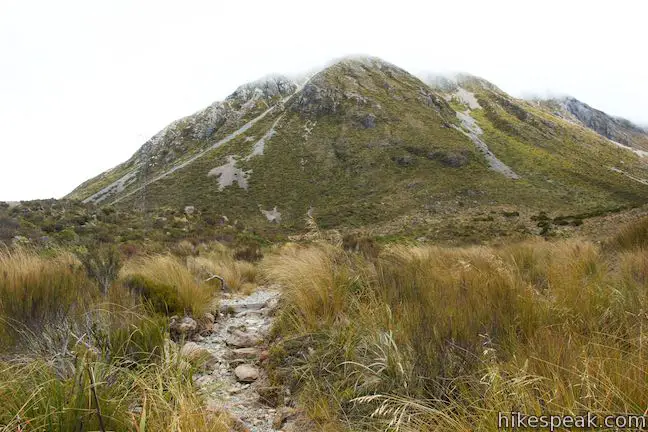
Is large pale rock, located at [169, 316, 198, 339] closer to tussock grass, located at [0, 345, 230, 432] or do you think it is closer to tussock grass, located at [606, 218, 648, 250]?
tussock grass, located at [0, 345, 230, 432]

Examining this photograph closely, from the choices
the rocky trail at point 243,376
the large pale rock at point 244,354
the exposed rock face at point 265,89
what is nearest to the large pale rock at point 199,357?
the rocky trail at point 243,376

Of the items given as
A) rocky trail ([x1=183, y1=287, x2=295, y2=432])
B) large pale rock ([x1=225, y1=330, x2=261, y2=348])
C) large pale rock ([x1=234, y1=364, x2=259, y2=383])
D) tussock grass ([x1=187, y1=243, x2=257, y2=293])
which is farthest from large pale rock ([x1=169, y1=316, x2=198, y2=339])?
tussock grass ([x1=187, y1=243, x2=257, y2=293])

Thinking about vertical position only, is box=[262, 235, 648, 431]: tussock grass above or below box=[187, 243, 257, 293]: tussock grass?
above

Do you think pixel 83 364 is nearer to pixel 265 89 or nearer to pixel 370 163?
pixel 370 163

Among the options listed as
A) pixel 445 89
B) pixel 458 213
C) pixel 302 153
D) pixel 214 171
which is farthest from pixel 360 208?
pixel 445 89

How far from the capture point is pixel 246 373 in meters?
3.20

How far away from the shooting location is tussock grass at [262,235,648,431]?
151 centimetres

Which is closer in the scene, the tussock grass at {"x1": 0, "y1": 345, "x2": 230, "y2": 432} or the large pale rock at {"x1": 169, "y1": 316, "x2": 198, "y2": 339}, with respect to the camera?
the tussock grass at {"x1": 0, "y1": 345, "x2": 230, "y2": 432}

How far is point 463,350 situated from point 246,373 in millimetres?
2058
